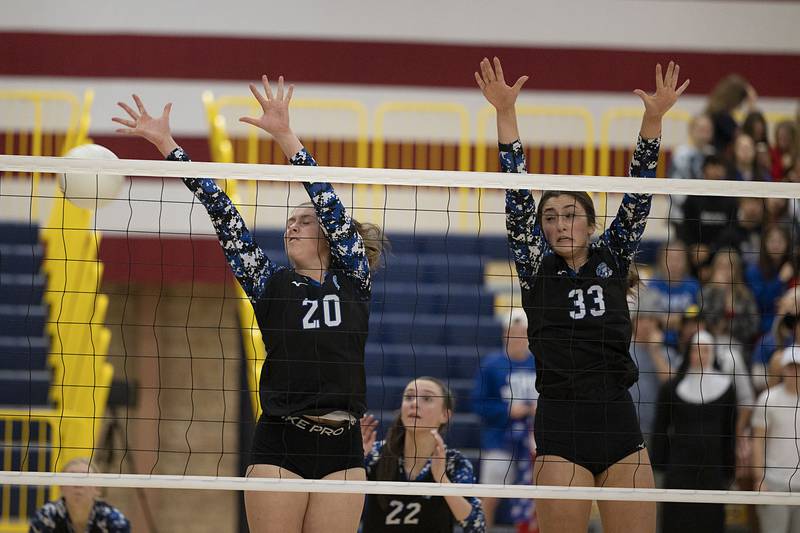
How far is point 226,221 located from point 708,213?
6283mm

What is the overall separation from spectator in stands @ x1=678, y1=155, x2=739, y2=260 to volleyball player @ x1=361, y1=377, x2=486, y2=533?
447cm

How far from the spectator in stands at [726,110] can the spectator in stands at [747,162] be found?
0.44m

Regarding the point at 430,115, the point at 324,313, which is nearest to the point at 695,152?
the point at 430,115

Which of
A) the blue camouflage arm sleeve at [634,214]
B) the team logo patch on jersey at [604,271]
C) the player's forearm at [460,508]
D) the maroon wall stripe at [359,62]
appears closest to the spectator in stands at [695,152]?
the maroon wall stripe at [359,62]

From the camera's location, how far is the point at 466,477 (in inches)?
239

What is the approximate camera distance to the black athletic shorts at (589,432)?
4.95 metres

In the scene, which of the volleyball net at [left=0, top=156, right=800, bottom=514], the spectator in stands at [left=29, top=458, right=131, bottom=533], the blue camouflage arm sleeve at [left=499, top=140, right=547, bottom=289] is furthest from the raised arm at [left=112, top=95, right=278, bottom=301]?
the spectator in stands at [left=29, top=458, right=131, bottom=533]

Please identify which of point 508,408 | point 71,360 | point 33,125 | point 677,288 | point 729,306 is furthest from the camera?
point 33,125

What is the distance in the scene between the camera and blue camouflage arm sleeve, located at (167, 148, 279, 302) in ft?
16.3

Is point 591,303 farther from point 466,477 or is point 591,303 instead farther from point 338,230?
point 466,477

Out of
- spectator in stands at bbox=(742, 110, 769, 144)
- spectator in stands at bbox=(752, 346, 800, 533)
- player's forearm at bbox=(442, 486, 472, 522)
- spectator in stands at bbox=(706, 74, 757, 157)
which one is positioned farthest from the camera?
spectator in stands at bbox=(706, 74, 757, 157)

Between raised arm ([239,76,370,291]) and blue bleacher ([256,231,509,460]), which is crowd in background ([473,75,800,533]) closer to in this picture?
blue bleacher ([256,231,509,460])

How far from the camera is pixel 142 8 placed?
1272 cm

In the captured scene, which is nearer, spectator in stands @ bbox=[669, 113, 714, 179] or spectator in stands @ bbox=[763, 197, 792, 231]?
spectator in stands @ bbox=[763, 197, 792, 231]
